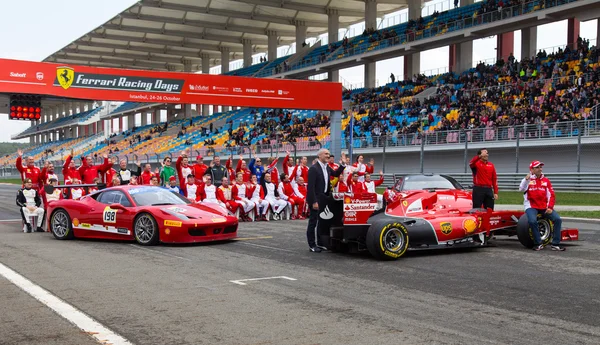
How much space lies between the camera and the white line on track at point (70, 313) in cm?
567

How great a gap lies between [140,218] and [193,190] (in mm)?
5384

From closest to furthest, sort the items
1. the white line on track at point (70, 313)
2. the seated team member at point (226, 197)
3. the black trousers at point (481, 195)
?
the white line on track at point (70, 313)
the black trousers at point (481, 195)
the seated team member at point (226, 197)

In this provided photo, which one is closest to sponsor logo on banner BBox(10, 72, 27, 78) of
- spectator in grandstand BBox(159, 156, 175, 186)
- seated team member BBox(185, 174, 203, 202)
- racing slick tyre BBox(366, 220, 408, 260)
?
spectator in grandstand BBox(159, 156, 175, 186)

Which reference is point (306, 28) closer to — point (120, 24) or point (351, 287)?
point (120, 24)

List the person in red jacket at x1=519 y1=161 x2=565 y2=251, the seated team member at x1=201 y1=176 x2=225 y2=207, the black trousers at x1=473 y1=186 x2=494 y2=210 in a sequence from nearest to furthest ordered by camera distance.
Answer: the person in red jacket at x1=519 y1=161 x2=565 y2=251 < the black trousers at x1=473 y1=186 x2=494 y2=210 < the seated team member at x1=201 y1=176 x2=225 y2=207

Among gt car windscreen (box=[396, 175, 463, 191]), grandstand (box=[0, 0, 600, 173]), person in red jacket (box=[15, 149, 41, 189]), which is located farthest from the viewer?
grandstand (box=[0, 0, 600, 173])

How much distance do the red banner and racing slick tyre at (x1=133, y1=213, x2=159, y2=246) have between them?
1386cm

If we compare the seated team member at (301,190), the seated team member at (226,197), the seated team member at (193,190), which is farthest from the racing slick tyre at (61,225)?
the seated team member at (301,190)

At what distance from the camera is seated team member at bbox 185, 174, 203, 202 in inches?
714

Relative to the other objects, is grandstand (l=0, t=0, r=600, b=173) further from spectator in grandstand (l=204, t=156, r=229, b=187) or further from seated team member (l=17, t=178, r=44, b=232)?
seated team member (l=17, t=178, r=44, b=232)

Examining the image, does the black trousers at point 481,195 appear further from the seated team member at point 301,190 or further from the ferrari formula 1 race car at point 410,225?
the seated team member at point 301,190

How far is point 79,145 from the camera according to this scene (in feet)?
280

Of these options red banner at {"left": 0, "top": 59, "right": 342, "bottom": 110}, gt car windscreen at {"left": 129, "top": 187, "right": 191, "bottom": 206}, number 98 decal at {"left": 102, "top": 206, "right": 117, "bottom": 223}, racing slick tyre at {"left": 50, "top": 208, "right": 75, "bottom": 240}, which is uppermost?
red banner at {"left": 0, "top": 59, "right": 342, "bottom": 110}

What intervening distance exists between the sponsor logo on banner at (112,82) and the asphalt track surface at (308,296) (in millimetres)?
14555
